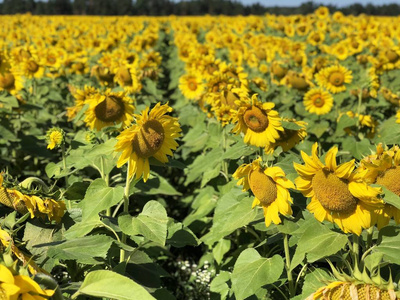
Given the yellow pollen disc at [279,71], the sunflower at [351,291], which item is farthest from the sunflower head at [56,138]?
the yellow pollen disc at [279,71]

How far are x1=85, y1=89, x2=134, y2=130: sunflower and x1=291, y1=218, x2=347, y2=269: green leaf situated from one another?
1.36 meters

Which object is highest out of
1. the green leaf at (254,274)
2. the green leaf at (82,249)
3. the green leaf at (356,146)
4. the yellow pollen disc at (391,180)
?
the yellow pollen disc at (391,180)

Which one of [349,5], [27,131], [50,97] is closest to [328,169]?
[27,131]

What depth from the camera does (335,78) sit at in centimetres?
505

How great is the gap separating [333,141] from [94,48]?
581 cm

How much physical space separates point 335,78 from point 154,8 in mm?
37336

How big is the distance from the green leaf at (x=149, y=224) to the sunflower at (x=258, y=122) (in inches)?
25.6

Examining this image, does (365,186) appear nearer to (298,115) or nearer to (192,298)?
(192,298)

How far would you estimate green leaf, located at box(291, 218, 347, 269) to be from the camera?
5.57 feet

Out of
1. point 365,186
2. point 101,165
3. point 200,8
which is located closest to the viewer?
point 365,186

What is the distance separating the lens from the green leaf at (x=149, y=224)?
74.9 inches

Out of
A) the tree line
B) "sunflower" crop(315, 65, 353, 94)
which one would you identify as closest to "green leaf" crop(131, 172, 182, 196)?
"sunflower" crop(315, 65, 353, 94)

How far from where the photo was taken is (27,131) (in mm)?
5078

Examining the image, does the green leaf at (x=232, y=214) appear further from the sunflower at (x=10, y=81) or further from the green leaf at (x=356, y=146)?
the sunflower at (x=10, y=81)
